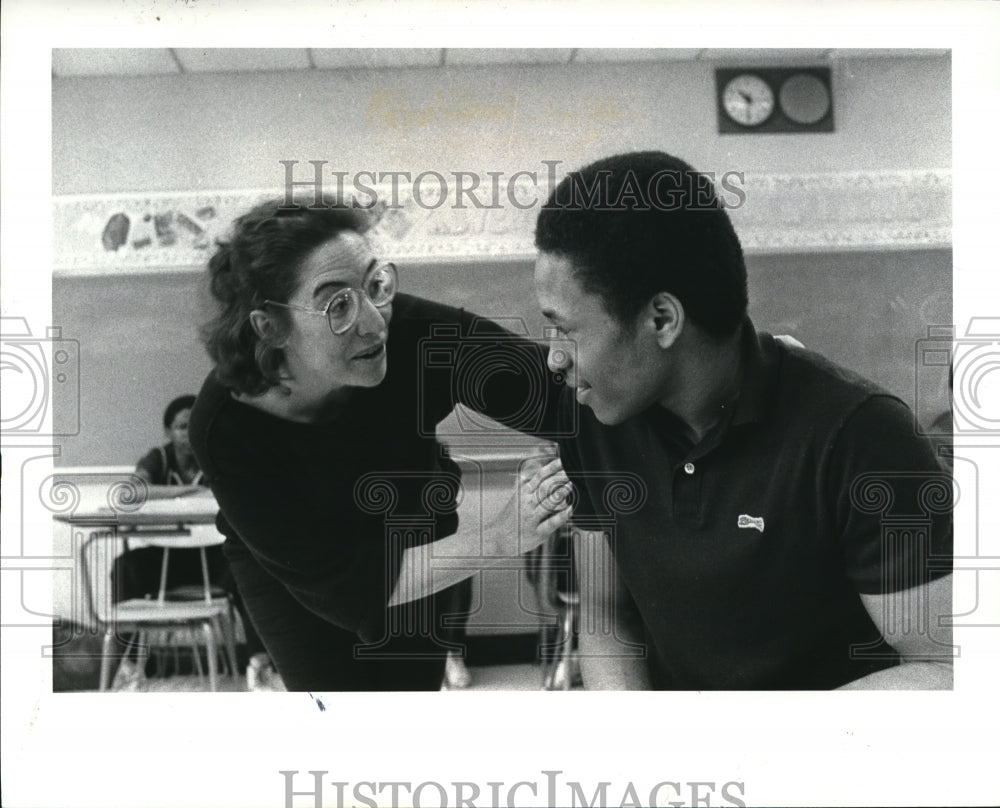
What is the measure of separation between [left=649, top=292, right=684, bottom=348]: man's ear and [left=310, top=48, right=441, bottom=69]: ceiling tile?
52cm

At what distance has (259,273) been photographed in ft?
5.91

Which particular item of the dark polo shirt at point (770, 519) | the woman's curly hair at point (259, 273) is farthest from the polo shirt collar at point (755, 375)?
the woman's curly hair at point (259, 273)

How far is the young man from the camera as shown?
1759 millimetres

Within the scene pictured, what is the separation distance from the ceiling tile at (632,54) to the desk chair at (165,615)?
0.99m

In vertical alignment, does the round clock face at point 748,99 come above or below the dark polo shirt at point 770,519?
above

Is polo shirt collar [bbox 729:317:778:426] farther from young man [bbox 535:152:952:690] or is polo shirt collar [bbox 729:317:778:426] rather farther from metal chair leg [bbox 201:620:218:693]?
metal chair leg [bbox 201:620:218:693]

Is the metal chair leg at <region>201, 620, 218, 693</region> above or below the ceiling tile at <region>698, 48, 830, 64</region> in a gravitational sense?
below

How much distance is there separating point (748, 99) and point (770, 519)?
2.21ft

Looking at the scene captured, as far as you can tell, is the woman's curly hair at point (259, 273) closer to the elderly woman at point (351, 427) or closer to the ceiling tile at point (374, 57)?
the elderly woman at point (351, 427)

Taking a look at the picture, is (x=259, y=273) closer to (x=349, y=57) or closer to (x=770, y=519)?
(x=349, y=57)

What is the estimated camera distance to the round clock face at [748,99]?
180 centimetres

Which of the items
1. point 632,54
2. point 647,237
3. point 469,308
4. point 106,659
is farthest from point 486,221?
point 106,659

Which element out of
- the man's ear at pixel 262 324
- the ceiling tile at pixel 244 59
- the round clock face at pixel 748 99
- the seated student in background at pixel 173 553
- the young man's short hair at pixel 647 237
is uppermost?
the ceiling tile at pixel 244 59

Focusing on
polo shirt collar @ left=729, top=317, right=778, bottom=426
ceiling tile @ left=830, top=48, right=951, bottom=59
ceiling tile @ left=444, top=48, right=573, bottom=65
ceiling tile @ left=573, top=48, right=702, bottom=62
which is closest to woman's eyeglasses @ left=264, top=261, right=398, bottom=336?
ceiling tile @ left=444, top=48, right=573, bottom=65
